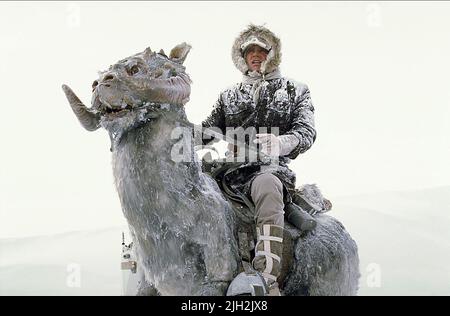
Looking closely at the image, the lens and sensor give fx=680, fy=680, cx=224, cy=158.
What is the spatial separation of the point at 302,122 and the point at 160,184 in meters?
0.79

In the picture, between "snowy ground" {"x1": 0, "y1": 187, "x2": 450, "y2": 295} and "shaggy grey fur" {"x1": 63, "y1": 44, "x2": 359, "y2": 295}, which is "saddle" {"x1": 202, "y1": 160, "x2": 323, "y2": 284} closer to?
"shaggy grey fur" {"x1": 63, "y1": 44, "x2": 359, "y2": 295}

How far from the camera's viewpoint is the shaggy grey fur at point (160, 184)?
2.44 m

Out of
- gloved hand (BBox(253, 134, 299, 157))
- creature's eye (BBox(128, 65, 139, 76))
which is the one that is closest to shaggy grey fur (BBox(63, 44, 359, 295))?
creature's eye (BBox(128, 65, 139, 76))

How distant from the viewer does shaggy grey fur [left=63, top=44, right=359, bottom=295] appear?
2.44 m

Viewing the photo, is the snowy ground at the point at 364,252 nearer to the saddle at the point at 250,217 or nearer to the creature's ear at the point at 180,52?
the saddle at the point at 250,217

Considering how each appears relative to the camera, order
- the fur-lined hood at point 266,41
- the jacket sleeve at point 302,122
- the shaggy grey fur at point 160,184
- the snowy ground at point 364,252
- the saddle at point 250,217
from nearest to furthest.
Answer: the shaggy grey fur at point 160,184 < the saddle at point 250,217 < the jacket sleeve at point 302,122 < the fur-lined hood at point 266,41 < the snowy ground at point 364,252

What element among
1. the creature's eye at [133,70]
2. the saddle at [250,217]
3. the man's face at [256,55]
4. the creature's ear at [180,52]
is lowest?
the saddle at [250,217]

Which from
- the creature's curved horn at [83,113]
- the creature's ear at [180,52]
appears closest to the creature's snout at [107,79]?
the creature's curved horn at [83,113]

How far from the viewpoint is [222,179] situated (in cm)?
287

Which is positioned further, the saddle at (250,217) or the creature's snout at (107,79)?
the saddle at (250,217)

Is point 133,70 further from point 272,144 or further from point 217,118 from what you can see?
point 217,118

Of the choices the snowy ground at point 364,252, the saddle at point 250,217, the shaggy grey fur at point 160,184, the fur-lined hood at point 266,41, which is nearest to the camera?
the shaggy grey fur at point 160,184

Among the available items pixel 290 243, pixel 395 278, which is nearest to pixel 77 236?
pixel 395 278

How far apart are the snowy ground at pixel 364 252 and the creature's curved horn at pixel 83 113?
64.9 inches
